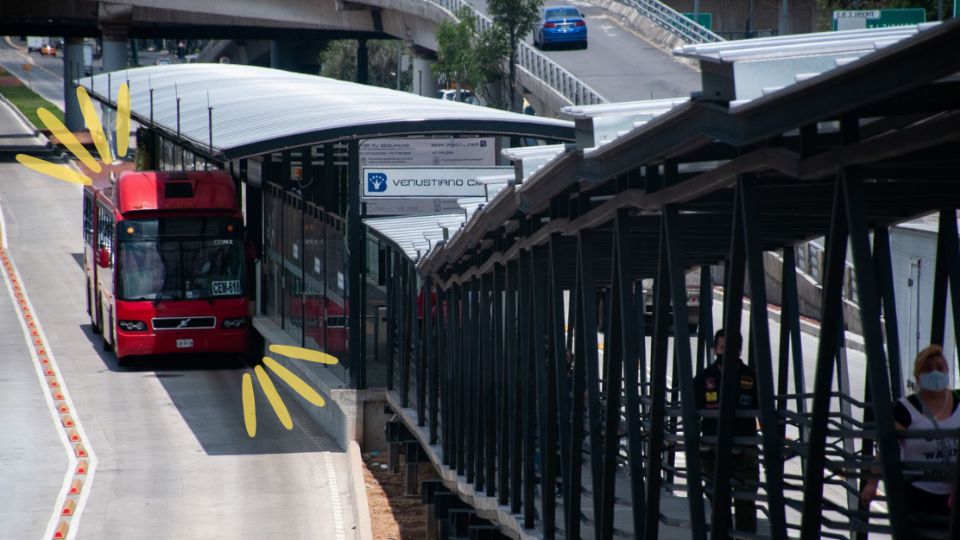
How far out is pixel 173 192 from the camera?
2769 centimetres

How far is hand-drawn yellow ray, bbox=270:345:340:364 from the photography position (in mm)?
25578

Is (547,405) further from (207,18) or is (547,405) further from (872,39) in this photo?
(207,18)

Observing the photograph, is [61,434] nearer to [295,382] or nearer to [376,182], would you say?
[295,382]

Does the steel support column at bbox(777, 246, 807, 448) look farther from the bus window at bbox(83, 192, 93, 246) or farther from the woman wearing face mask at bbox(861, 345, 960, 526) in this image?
the bus window at bbox(83, 192, 93, 246)

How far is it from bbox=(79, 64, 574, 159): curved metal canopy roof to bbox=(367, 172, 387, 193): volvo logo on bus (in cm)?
70

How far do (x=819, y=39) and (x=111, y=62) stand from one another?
63918 millimetres

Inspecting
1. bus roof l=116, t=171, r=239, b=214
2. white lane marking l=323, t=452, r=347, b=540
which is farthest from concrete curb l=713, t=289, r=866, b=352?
bus roof l=116, t=171, r=239, b=214

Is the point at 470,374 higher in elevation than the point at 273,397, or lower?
higher

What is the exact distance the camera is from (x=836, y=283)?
6.80 m

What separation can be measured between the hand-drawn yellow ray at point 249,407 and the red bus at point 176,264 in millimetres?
842

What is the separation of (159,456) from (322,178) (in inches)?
248

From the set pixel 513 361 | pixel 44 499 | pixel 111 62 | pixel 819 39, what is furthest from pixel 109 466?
pixel 111 62

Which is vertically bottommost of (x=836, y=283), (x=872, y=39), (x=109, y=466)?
(x=109, y=466)

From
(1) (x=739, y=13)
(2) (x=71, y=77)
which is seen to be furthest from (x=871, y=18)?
(2) (x=71, y=77)
